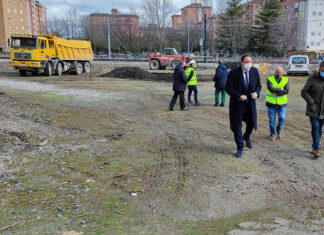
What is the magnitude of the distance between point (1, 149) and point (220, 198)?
421 centimetres

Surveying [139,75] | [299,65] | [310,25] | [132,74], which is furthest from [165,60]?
[310,25]

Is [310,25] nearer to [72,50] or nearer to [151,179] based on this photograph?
[72,50]

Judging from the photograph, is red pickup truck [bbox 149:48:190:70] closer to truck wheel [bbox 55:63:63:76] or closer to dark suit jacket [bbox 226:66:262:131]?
truck wheel [bbox 55:63:63:76]

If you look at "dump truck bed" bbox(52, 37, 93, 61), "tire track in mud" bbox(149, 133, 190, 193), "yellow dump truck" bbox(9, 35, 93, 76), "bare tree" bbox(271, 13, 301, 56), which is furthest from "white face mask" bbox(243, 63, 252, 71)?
"bare tree" bbox(271, 13, 301, 56)

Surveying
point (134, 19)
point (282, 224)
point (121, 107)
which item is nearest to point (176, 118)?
point (121, 107)

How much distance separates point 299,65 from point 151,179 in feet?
72.0

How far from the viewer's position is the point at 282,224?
11.8 ft

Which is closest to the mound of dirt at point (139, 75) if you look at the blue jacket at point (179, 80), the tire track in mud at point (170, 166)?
the blue jacket at point (179, 80)

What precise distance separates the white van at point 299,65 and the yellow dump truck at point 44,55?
17090 millimetres

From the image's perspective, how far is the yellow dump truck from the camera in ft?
68.3

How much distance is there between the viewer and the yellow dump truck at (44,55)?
68.3 ft

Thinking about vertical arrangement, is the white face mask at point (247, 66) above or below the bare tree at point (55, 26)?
below

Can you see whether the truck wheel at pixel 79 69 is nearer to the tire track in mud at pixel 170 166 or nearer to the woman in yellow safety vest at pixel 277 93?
the tire track in mud at pixel 170 166

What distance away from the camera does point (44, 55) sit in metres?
21.3
